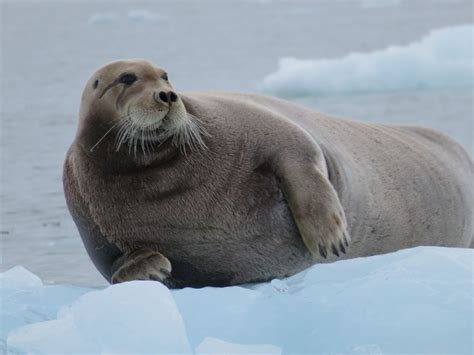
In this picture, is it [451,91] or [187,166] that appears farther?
[451,91]

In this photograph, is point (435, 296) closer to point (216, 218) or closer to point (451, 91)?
point (216, 218)

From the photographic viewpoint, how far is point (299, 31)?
30.5m

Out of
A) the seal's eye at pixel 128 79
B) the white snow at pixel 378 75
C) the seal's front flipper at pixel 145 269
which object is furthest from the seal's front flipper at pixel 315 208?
the white snow at pixel 378 75

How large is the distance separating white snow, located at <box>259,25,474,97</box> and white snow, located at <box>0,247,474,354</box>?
32.7 feet

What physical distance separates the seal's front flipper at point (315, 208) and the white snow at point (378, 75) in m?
9.49

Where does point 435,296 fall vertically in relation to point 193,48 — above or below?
above

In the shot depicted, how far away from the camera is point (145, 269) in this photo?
15.1 feet

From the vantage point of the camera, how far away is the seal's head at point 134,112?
14.7ft

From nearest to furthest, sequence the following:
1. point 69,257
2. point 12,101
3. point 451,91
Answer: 1. point 69,257
2. point 451,91
3. point 12,101

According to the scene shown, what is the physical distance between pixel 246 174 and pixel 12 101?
10.4m

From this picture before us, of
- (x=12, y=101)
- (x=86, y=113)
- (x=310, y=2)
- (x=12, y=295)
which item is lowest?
(x=310, y=2)

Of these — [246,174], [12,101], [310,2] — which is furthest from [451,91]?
[310,2]

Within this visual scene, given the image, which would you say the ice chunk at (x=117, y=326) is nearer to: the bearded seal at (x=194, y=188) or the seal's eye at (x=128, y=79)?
the bearded seal at (x=194, y=188)

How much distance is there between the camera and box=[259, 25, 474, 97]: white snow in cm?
1427
